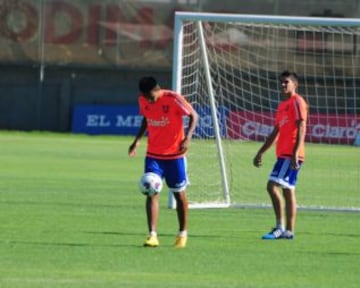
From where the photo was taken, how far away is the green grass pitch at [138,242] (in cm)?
1204

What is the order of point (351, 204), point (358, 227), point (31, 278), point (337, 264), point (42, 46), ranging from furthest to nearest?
1. point (42, 46)
2. point (351, 204)
3. point (358, 227)
4. point (337, 264)
5. point (31, 278)

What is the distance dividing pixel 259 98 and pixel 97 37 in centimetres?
1762

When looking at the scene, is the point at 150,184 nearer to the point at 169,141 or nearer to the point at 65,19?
the point at 169,141

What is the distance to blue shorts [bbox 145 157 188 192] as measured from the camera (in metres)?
15.0

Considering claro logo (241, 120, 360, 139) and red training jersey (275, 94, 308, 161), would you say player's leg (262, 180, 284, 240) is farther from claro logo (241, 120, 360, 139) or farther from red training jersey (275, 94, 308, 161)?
claro logo (241, 120, 360, 139)

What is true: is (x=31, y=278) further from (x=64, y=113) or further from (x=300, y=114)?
(x=64, y=113)

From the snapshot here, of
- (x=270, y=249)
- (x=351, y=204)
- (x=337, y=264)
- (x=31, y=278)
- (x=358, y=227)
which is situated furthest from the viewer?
(x=351, y=204)

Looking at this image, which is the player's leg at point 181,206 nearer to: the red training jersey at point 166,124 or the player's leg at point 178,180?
the player's leg at point 178,180

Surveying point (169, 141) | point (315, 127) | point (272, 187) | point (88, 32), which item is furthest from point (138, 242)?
point (88, 32)

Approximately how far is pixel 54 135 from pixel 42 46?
19.6 feet

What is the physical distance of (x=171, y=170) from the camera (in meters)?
15.0

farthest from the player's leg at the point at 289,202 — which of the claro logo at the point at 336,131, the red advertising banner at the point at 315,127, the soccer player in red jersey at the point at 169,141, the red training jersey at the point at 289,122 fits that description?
the claro logo at the point at 336,131

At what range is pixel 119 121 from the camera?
157ft

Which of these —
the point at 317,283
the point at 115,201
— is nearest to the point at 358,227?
the point at 115,201
